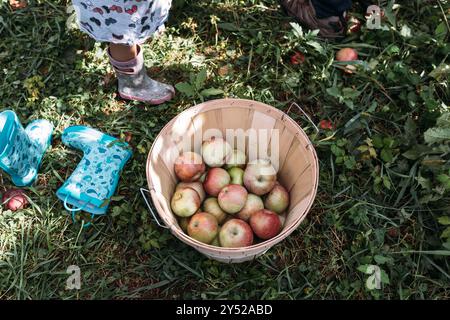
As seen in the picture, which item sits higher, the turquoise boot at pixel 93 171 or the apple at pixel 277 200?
the apple at pixel 277 200

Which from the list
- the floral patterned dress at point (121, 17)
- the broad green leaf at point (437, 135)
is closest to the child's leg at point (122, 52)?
the floral patterned dress at point (121, 17)

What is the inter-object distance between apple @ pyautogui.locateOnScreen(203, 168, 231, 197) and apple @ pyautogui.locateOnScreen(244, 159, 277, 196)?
0.10m

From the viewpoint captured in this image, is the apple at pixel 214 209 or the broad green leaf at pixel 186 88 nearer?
the apple at pixel 214 209

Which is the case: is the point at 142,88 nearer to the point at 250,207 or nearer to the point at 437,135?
the point at 250,207

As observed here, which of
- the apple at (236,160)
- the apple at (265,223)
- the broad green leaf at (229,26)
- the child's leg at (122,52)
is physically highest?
the child's leg at (122,52)

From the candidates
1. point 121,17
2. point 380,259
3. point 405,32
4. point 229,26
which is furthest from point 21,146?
point 405,32

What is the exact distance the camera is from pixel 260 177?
189 centimetres

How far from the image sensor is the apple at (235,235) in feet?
5.78

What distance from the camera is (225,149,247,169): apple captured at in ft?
6.52

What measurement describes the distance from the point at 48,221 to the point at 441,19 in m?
2.55

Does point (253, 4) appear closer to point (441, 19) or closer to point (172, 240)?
point (441, 19)

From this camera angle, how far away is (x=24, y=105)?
2430 mm

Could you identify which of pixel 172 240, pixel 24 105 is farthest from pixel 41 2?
pixel 172 240

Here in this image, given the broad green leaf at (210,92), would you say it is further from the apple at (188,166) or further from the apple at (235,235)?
the apple at (235,235)
